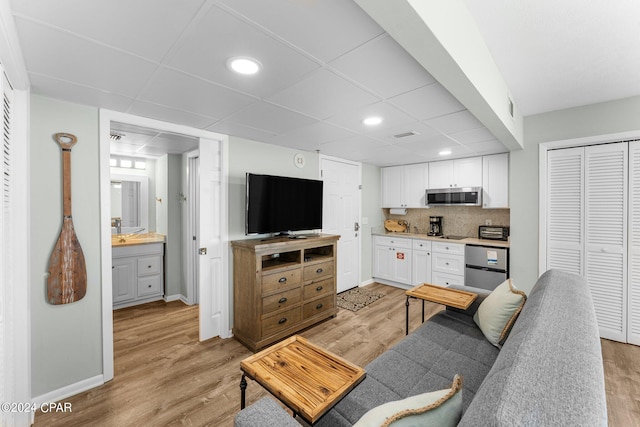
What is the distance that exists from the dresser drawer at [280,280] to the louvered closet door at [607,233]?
127 inches

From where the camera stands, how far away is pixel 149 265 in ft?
12.8

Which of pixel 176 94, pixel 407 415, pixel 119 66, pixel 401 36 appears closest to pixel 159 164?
pixel 176 94

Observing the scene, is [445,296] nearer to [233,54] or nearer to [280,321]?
[280,321]

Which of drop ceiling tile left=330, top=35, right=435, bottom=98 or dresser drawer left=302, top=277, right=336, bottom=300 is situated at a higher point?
drop ceiling tile left=330, top=35, right=435, bottom=98

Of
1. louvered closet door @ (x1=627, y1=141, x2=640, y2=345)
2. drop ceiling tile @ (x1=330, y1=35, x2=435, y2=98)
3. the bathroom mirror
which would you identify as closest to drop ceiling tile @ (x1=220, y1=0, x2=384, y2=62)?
drop ceiling tile @ (x1=330, y1=35, x2=435, y2=98)

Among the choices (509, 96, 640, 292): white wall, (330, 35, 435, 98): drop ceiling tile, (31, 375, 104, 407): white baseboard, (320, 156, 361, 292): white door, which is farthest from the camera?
(320, 156, 361, 292): white door

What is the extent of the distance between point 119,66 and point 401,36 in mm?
1558

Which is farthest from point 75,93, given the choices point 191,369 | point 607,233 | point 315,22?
point 607,233

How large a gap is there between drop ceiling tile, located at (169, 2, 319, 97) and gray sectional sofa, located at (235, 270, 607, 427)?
1617mm

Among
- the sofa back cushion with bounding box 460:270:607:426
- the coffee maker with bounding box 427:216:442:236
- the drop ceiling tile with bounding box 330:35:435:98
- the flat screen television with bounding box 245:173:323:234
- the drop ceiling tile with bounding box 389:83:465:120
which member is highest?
the drop ceiling tile with bounding box 389:83:465:120

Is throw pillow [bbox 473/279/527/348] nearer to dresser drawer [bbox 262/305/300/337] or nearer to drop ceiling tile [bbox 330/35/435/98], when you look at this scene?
drop ceiling tile [bbox 330/35/435/98]

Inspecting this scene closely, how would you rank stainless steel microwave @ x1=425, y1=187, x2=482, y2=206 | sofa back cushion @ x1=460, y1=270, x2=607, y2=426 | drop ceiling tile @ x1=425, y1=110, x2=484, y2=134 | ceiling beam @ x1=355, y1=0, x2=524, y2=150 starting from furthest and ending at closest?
stainless steel microwave @ x1=425, y1=187, x2=482, y2=206 < drop ceiling tile @ x1=425, y1=110, x2=484, y2=134 < ceiling beam @ x1=355, y1=0, x2=524, y2=150 < sofa back cushion @ x1=460, y1=270, x2=607, y2=426

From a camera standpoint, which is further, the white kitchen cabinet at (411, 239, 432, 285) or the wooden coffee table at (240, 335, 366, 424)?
the white kitchen cabinet at (411, 239, 432, 285)

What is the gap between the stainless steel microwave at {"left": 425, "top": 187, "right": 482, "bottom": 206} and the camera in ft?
13.0
